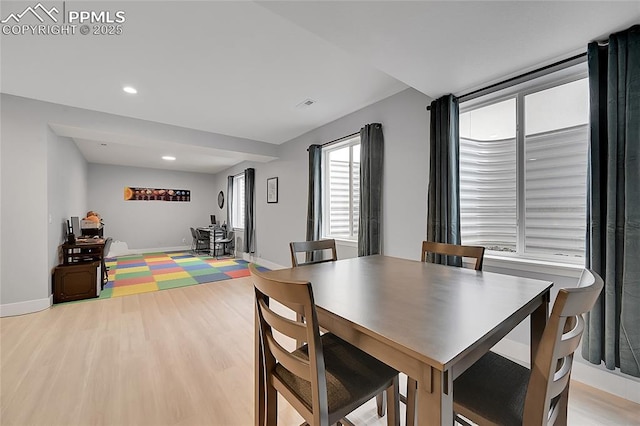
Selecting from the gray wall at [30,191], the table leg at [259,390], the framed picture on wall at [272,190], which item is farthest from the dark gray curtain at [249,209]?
the table leg at [259,390]

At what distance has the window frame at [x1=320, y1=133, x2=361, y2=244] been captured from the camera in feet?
12.3

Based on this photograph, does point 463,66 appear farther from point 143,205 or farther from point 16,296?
point 143,205

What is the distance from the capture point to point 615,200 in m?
1.61

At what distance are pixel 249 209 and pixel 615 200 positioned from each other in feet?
19.0

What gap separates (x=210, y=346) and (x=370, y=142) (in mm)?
2788

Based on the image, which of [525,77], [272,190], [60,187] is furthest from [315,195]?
[60,187]

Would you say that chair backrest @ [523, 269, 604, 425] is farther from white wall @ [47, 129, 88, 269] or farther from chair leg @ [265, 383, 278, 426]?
white wall @ [47, 129, 88, 269]

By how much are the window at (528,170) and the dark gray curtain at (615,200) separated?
9.1 inches

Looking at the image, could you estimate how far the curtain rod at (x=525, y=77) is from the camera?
1.86 m

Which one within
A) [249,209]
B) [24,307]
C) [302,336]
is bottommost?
[24,307]

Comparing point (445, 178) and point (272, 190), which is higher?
point (272, 190)

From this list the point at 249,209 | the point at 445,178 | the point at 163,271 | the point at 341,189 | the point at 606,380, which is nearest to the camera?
the point at 606,380

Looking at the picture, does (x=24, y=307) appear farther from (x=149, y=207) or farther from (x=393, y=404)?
(x=149, y=207)

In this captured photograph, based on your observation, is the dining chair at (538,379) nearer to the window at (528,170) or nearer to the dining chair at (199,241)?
the window at (528,170)
